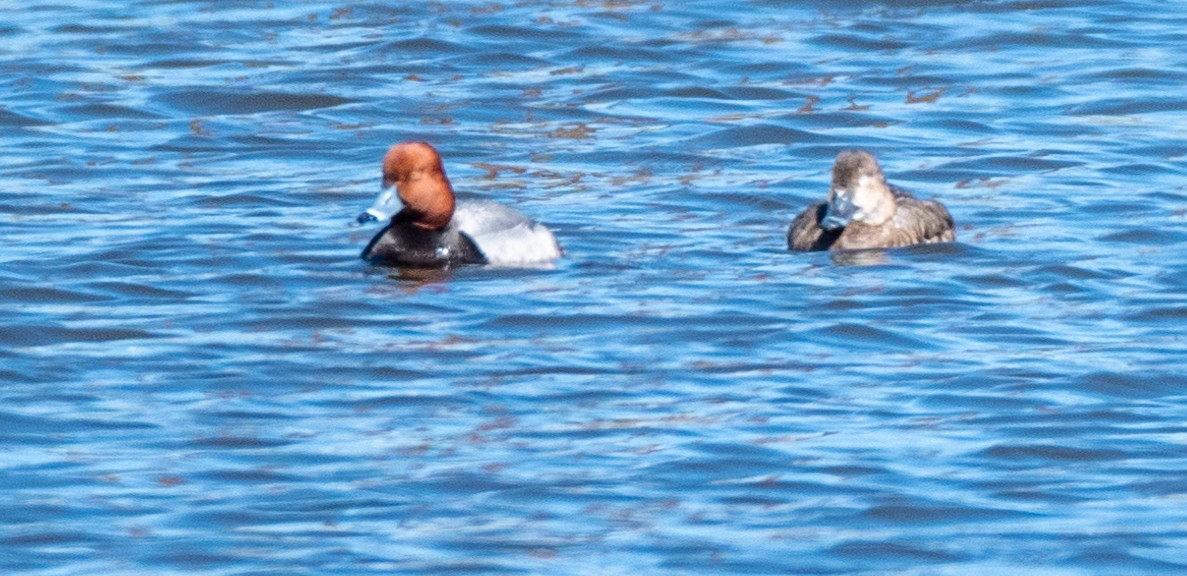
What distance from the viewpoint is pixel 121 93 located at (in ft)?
57.0

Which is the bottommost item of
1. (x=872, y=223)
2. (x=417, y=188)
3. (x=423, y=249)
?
(x=872, y=223)

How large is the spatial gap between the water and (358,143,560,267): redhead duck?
0.25 meters

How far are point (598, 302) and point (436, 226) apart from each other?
1.52 metres

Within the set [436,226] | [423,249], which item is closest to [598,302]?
[423,249]

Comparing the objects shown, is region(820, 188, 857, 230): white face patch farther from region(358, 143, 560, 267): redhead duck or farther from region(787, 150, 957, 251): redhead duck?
region(358, 143, 560, 267): redhead duck

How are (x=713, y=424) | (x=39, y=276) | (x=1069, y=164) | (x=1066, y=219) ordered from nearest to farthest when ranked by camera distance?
1. (x=713, y=424)
2. (x=39, y=276)
3. (x=1066, y=219)
4. (x=1069, y=164)

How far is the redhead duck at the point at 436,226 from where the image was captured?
12.1 m

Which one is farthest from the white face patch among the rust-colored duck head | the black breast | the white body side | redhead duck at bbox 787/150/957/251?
the rust-colored duck head

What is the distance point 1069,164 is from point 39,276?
20.1 ft

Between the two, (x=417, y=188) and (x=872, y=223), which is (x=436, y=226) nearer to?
(x=417, y=188)

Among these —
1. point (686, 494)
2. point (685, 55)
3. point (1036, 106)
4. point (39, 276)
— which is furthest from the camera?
point (685, 55)

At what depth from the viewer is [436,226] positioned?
12.4 metres

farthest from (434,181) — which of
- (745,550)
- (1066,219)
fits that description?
(745,550)

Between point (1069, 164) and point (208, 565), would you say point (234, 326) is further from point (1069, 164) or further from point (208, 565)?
point (1069, 164)
